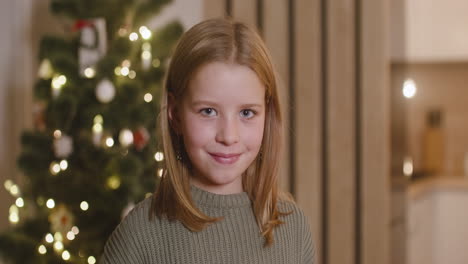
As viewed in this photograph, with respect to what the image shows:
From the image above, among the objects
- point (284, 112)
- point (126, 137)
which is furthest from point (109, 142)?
point (284, 112)

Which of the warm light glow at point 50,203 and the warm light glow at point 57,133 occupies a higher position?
the warm light glow at point 57,133

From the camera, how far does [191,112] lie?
3.91 ft

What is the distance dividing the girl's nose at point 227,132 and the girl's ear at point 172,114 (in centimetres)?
14

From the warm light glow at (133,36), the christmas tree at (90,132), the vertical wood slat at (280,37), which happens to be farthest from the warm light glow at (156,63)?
the vertical wood slat at (280,37)

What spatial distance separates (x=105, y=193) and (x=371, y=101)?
Answer: 1.24 m

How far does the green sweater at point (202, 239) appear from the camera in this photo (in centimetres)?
124

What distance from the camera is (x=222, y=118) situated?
3.84 ft

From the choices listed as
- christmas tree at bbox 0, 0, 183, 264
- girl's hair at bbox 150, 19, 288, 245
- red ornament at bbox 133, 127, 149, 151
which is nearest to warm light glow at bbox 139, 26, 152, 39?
christmas tree at bbox 0, 0, 183, 264

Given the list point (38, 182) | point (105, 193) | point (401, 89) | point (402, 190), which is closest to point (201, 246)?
point (105, 193)

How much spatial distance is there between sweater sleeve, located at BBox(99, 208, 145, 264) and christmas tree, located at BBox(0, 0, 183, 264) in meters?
1.21

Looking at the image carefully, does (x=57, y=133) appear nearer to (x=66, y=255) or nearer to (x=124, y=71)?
(x=124, y=71)

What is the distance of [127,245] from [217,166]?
0.74ft

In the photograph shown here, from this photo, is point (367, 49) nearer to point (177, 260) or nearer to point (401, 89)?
point (401, 89)

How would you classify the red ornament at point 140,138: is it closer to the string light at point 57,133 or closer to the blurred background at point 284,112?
the blurred background at point 284,112
